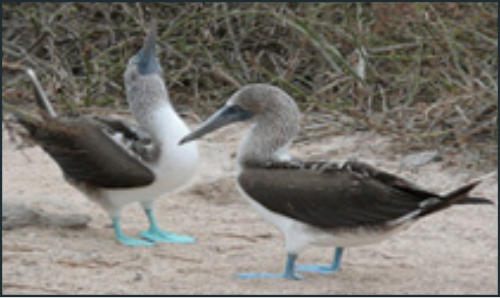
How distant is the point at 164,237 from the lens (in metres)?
5.62

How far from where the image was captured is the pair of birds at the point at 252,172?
4.55 meters

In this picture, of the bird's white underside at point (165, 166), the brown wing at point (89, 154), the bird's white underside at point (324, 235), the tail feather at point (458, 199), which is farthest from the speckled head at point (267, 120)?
the tail feather at point (458, 199)

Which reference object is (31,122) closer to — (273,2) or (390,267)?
(390,267)

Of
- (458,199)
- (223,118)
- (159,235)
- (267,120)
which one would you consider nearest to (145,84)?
(223,118)

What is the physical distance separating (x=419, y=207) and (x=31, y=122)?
2382 millimetres

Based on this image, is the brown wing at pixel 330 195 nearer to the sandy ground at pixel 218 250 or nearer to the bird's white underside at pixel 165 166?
the sandy ground at pixel 218 250

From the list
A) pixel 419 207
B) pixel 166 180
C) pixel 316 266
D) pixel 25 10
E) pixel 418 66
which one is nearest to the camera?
pixel 419 207

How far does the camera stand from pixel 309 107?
8281 millimetres

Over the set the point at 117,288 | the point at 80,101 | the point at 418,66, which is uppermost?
the point at 418,66

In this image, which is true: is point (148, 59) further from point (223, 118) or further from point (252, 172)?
point (252, 172)

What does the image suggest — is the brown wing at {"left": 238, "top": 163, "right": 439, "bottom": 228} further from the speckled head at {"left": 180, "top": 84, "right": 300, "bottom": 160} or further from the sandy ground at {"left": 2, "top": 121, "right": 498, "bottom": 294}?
the sandy ground at {"left": 2, "top": 121, "right": 498, "bottom": 294}

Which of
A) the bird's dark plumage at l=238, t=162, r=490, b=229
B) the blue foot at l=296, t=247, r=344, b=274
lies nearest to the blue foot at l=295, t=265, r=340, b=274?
the blue foot at l=296, t=247, r=344, b=274

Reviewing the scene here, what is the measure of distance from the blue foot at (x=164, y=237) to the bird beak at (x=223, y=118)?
638 mm

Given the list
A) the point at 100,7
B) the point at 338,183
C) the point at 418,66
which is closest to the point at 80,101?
the point at 100,7
